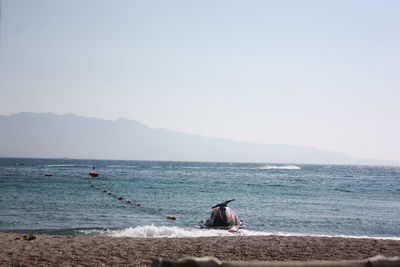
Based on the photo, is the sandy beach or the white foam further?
the white foam

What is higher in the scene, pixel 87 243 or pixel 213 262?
pixel 213 262

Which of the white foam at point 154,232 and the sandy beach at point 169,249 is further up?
the sandy beach at point 169,249

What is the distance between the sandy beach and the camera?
991 centimetres

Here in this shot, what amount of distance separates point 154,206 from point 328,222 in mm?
13353

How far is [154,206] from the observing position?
3050 cm

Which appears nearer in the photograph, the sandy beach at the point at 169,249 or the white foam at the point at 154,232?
the sandy beach at the point at 169,249

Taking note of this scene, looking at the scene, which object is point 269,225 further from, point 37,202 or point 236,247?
point 37,202

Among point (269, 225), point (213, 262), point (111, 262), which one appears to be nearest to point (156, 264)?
point (213, 262)

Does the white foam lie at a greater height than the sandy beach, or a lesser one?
lesser

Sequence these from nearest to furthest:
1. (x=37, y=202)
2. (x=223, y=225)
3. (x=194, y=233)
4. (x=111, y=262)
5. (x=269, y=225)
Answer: (x=111, y=262) < (x=194, y=233) < (x=223, y=225) < (x=269, y=225) < (x=37, y=202)

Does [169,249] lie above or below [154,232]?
above

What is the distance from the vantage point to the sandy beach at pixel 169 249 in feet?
32.5

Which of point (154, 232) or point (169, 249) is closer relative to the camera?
point (169, 249)

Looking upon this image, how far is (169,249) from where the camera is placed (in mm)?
11305
